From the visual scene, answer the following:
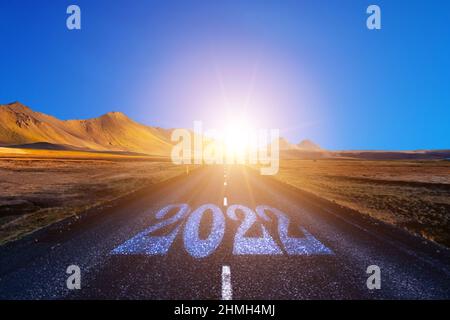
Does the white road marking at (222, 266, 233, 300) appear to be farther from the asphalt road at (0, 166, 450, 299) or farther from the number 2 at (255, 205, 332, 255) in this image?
the number 2 at (255, 205, 332, 255)

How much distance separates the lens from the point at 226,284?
5.41 meters

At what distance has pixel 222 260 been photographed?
21.9ft

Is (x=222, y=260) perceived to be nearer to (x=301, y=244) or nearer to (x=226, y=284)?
(x=226, y=284)

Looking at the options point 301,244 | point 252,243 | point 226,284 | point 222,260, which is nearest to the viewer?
point 226,284

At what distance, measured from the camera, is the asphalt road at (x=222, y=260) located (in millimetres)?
5160

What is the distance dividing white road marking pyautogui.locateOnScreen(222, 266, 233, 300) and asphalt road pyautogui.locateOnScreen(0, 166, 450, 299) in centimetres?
2

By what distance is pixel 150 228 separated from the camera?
9531 mm

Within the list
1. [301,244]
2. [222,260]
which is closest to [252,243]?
[301,244]

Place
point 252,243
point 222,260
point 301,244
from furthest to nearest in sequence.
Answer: point 252,243 < point 301,244 < point 222,260

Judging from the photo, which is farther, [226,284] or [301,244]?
[301,244]

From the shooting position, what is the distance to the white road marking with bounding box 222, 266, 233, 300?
4961 millimetres

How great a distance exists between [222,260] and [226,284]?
1264mm
